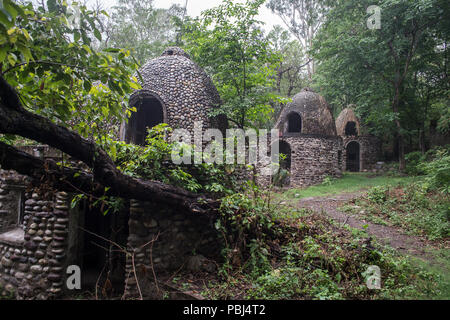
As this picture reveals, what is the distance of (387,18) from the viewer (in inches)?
478

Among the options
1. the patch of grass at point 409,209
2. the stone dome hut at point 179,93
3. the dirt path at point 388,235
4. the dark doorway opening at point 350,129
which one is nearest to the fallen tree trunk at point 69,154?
the stone dome hut at point 179,93

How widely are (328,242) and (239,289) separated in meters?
2.25

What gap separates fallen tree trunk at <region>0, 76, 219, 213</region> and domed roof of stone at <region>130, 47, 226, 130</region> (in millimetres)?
4021

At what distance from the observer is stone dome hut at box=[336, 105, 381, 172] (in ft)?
64.2

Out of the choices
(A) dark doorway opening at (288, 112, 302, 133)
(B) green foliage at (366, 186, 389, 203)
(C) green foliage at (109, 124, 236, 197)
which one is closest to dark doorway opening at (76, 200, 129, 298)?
(C) green foliage at (109, 124, 236, 197)

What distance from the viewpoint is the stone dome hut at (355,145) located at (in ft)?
64.2

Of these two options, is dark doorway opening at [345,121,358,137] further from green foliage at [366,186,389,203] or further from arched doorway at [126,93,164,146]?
arched doorway at [126,93,164,146]

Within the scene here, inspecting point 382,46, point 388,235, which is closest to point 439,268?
point 388,235

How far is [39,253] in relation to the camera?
5586mm

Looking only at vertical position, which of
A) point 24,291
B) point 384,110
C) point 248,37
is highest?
point 248,37


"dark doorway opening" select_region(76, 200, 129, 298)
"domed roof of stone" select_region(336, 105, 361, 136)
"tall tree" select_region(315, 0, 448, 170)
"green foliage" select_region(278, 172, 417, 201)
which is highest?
"tall tree" select_region(315, 0, 448, 170)
